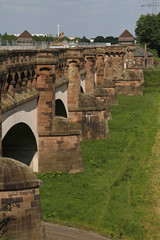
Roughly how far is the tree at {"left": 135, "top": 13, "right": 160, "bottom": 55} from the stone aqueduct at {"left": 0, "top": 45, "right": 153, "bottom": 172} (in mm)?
98496

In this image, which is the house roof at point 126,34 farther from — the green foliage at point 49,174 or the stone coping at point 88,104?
the green foliage at point 49,174

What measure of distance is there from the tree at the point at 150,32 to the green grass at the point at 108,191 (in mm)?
94911

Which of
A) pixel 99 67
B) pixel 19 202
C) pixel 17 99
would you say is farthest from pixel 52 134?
pixel 99 67

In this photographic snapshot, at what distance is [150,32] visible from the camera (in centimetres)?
14638

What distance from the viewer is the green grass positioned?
27094 mm

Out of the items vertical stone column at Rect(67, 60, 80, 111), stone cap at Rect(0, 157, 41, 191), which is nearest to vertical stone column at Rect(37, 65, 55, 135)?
vertical stone column at Rect(67, 60, 80, 111)

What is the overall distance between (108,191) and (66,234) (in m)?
7.87

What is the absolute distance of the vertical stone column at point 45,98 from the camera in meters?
34.8

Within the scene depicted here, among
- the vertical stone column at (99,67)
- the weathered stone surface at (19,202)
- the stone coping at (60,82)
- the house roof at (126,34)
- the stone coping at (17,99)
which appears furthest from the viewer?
the house roof at (126,34)

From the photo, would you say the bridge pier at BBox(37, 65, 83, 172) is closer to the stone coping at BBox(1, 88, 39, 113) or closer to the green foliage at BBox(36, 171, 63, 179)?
the green foliage at BBox(36, 171, 63, 179)

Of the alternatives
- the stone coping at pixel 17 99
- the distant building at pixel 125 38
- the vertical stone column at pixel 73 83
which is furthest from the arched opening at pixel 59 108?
the distant building at pixel 125 38


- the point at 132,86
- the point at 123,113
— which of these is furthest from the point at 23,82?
the point at 132,86

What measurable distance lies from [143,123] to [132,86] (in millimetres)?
33976

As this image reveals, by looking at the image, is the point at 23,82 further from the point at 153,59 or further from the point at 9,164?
the point at 153,59
